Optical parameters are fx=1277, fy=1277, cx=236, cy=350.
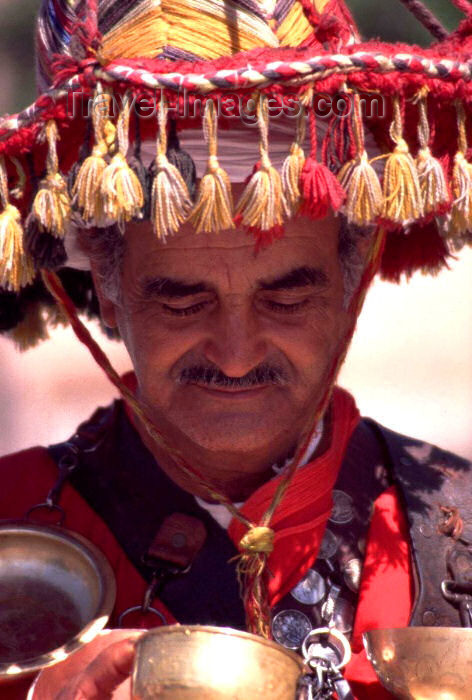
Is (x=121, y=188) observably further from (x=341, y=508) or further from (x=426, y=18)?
(x=341, y=508)

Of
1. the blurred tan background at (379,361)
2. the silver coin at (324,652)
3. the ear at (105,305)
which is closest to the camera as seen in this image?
the silver coin at (324,652)

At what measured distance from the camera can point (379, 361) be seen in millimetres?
11242

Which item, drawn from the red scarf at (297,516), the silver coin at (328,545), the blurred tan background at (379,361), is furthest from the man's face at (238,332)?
the blurred tan background at (379,361)

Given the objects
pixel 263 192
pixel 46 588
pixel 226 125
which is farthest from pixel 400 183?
pixel 46 588

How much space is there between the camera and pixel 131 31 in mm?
2951

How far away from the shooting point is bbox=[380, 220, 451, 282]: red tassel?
362cm

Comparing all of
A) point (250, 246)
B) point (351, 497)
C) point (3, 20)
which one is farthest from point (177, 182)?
point (3, 20)

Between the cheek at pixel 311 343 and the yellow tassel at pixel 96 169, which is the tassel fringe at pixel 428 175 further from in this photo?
the yellow tassel at pixel 96 169

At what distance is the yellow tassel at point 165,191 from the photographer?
8.73 feet

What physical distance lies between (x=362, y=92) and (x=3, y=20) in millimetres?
9750

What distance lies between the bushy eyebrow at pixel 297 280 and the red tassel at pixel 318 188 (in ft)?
1.67

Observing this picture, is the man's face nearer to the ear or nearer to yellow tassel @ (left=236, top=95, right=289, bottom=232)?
the ear

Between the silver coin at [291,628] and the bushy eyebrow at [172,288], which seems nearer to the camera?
the silver coin at [291,628]

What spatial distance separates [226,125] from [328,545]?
42.7 inches
